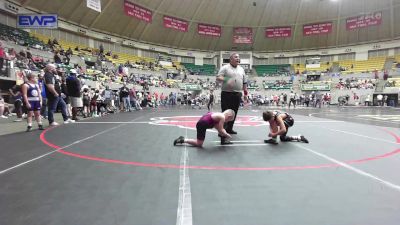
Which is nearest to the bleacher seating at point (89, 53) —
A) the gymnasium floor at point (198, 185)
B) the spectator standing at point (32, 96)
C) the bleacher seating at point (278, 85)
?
the bleacher seating at point (278, 85)

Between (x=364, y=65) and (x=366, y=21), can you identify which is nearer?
(x=366, y=21)

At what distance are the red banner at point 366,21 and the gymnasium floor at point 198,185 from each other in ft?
114

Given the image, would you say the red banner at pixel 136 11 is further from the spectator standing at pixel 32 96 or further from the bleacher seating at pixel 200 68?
the spectator standing at pixel 32 96

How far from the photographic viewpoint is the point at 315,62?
42250 millimetres

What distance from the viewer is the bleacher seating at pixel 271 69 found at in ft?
145

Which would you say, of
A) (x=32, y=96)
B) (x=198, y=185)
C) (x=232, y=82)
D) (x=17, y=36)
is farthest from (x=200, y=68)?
(x=198, y=185)

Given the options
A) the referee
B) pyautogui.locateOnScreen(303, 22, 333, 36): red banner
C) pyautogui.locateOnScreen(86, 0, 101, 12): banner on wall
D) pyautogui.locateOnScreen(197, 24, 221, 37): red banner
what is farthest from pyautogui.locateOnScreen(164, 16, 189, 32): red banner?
the referee

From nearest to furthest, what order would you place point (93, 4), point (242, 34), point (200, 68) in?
point (93, 4) → point (242, 34) → point (200, 68)

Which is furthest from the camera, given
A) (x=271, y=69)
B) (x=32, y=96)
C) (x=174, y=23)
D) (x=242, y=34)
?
(x=271, y=69)

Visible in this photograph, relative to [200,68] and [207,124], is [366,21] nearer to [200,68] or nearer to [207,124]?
[200,68]

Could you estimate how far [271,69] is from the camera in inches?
1785

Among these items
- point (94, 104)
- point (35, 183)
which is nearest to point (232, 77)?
point (35, 183)

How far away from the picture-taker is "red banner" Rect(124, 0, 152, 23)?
28.4 m

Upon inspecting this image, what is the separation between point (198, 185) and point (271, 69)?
45.1m
